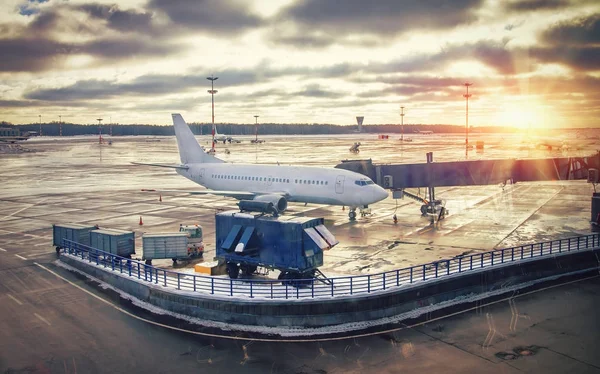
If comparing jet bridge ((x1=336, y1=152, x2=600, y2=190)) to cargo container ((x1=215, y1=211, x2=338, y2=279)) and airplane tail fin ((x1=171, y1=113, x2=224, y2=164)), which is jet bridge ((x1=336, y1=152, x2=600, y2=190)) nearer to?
cargo container ((x1=215, y1=211, x2=338, y2=279))

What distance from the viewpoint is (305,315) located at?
2272 cm

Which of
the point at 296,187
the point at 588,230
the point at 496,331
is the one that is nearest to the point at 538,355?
the point at 496,331

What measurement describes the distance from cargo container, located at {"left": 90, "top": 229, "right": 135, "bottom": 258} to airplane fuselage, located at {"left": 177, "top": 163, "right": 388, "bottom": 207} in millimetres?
17705

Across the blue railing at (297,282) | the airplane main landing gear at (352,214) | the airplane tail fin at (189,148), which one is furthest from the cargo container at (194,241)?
the airplane tail fin at (189,148)

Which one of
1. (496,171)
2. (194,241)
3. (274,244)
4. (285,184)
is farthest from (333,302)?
(496,171)

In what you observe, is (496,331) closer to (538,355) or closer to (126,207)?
(538,355)

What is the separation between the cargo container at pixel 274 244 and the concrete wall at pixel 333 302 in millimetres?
3010

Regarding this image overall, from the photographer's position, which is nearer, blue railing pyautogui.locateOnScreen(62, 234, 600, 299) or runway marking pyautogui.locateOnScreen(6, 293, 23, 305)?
blue railing pyautogui.locateOnScreen(62, 234, 600, 299)

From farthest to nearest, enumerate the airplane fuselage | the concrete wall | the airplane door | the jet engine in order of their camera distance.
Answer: the jet engine < the airplane door < the airplane fuselage < the concrete wall

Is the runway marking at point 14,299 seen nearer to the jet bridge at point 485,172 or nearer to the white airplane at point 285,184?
the white airplane at point 285,184

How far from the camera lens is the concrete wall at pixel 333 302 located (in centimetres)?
2273

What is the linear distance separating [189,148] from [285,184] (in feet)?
52.9

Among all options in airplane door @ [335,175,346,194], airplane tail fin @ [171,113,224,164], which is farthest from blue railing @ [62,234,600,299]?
airplane tail fin @ [171,113,224,164]

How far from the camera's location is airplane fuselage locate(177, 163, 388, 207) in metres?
43.7
